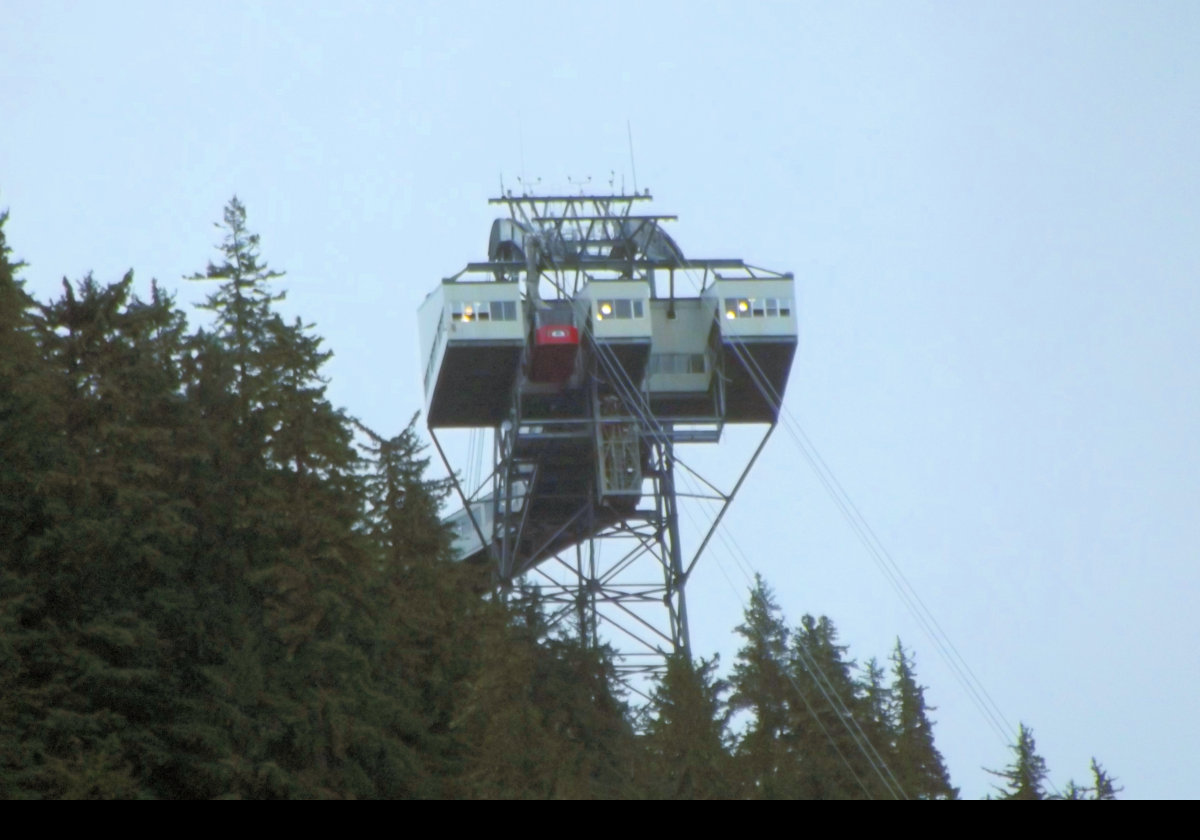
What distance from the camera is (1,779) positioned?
1584cm

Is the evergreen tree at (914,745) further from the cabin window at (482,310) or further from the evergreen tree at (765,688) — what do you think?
the cabin window at (482,310)

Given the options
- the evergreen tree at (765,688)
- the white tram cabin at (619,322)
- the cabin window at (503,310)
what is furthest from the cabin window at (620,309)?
the evergreen tree at (765,688)

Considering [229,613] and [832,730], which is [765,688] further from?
[229,613]

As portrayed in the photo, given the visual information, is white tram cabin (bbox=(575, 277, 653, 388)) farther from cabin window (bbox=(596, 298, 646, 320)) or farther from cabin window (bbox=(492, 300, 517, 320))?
cabin window (bbox=(492, 300, 517, 320))

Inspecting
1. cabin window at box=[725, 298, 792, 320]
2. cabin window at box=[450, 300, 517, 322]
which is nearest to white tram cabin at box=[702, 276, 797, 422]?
cabin window at box=[725, 298, 792, 320]

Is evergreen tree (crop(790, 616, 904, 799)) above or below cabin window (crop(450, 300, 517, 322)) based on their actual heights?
below

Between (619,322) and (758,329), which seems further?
(758,329)

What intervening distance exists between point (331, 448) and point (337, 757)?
433 centimetres

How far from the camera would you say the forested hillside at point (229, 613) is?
1809 cm

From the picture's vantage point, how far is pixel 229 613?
19.9 m

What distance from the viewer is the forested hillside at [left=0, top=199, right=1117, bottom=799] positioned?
18.1 m

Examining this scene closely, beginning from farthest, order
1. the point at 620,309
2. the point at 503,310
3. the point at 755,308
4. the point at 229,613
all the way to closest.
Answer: the point at 755,308 → the point at 620,309 → the point at 503,310 → the point at 229,613

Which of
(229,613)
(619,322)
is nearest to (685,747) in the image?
(229,613)
